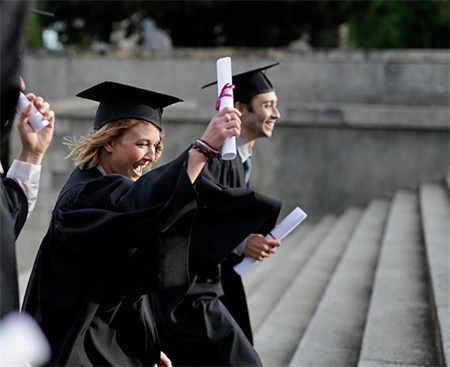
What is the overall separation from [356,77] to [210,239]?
30.3 feet

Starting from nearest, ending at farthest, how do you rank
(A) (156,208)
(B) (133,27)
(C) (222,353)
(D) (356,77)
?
(A) (156,208), (C) (222,353), (D) (356,77), (B) (133,27)

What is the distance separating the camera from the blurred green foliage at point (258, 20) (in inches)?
577

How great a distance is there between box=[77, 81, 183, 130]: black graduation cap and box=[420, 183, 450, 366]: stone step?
6.50 feet

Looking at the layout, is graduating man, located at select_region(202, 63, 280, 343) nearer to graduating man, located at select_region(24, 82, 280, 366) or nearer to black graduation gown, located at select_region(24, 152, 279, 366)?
graduating man, located at select_region(24, 82, 280, 366)

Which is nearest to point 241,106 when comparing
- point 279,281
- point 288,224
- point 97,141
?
point 288,224

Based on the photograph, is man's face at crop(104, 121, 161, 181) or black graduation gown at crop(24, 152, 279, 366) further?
man's face at crop(104, 121, 161, 181)

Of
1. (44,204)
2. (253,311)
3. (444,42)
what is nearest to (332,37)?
(444,42)

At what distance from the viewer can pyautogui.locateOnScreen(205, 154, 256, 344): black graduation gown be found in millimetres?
3811

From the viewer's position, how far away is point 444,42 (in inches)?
678

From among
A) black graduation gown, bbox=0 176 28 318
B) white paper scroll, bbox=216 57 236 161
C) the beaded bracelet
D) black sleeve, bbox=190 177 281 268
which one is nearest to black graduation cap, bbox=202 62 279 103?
black sleeve, bbox=190 177 281 268

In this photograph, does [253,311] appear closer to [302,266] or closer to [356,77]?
[302,266]

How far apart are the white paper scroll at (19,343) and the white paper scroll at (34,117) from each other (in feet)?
2.07

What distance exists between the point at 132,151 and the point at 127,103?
23 cm

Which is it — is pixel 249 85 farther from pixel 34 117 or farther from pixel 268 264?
pixel 268 264
